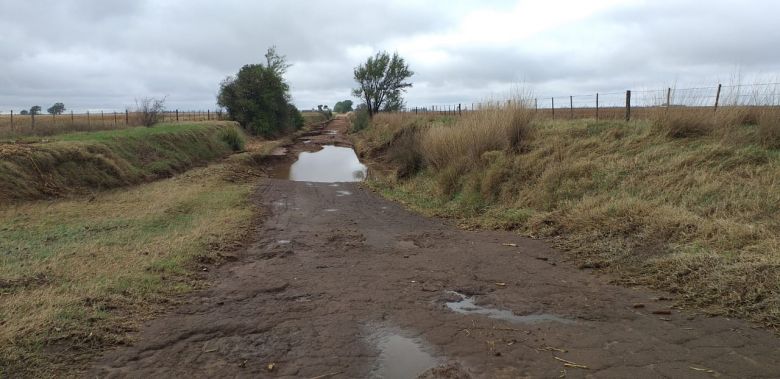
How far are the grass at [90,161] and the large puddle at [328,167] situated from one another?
468 cm

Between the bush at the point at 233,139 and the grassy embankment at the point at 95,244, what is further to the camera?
the bush at the point at 233,139

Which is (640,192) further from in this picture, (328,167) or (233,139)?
(233,139)

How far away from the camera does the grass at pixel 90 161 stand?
40.2ft

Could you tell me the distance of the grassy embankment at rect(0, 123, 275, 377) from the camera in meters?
4.31

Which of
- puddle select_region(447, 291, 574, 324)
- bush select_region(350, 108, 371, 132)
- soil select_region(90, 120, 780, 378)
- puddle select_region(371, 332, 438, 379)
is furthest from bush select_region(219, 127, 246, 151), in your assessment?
puddle select_region(371, 332, 438, 379)

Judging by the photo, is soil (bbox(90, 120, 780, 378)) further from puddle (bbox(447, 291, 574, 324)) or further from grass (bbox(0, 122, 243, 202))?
grass (bbox(0, 122, 243, 202))

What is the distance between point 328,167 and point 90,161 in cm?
1252

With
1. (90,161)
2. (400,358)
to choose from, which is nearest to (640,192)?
(400,358)

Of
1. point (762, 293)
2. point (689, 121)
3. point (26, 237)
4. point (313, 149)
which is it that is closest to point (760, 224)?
point (762, 293)

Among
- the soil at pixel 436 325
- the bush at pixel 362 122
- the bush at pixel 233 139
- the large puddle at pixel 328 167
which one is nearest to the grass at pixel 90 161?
the large puddle at pixel 328 167

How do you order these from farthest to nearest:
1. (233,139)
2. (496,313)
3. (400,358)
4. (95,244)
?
1. (233,139)
2. (95,244)
3. (496,313)
4. (400,358)

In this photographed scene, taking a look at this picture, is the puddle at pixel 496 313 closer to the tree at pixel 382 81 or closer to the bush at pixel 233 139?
the bush at pixel 233 139

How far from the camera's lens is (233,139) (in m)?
30.2

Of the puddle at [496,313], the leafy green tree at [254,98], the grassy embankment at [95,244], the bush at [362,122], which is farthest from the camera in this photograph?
the bush at [362,122]
